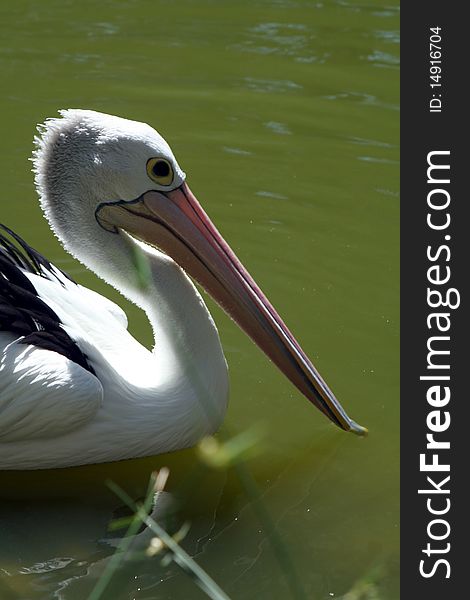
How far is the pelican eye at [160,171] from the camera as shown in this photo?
421 centimetres

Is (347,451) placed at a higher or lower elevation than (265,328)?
lower

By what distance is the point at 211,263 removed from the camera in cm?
436

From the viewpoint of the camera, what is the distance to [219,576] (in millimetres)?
3801

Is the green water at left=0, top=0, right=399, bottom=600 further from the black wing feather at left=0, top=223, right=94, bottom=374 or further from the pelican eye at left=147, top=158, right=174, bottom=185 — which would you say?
the pelican eye at left=147, top=158, right=174, bottom=185

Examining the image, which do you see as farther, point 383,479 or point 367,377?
point 367,377

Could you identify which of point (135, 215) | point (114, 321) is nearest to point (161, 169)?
point (135, 215)

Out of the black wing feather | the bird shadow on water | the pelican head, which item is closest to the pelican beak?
the pelican head

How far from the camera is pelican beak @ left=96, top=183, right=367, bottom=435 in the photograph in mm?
4332

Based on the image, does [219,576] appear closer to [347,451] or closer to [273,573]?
[273,573]

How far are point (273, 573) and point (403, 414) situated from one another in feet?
3.92

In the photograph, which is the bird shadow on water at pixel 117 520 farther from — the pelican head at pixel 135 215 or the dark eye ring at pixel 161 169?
the dark eye ring at pixel 161 169

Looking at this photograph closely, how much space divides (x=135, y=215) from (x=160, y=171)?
0.20 m

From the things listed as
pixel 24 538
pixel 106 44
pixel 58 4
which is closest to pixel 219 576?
pixel 24 538

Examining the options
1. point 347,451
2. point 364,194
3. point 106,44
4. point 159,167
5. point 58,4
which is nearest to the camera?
A: point 159,167
